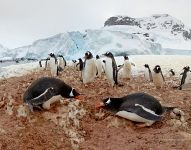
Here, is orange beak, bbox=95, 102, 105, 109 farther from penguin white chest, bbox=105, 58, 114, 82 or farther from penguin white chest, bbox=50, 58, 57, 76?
penguin white chest, bbox=50, 58, 57, 76

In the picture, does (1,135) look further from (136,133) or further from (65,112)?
(136,133)

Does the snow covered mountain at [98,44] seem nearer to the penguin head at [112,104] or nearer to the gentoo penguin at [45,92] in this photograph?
the gentoo penguin at [45,92]

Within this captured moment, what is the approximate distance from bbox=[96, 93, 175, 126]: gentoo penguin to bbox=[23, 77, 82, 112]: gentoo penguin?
609 mm

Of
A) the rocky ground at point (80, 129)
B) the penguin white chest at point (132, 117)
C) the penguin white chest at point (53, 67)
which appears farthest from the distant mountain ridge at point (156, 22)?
the penguin white chest at point (132, 117)

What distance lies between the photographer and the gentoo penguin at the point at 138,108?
6.98 metres

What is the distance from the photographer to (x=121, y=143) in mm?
6398

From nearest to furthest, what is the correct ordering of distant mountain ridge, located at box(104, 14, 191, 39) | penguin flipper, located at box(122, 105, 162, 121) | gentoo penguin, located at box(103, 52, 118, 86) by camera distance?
1. penguin flipper, located at box(122, 105, 162, 121)
2. gentoo penguin, located at box(103, 52, 118, 86)
3. distant mountain ridge, located at box(104, 14, 191, 39)

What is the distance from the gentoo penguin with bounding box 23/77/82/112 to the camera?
7.19 meters

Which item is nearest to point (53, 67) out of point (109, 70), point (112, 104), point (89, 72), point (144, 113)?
point (89, 72)

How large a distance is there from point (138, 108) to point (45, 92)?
4.58 ft

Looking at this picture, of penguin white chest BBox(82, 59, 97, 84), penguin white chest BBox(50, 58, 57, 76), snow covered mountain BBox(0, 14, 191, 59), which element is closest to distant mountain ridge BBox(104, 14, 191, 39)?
snow covered mountain BBox(0, 14, 191, 59)

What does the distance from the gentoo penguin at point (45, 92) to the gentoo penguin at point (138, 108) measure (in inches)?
24.0

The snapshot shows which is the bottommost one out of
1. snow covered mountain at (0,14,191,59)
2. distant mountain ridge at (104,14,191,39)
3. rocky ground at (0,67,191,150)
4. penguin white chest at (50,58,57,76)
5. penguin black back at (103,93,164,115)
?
distant mountain ridge at (104,14,191,39)

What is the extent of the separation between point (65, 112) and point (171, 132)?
1627 millimetres
